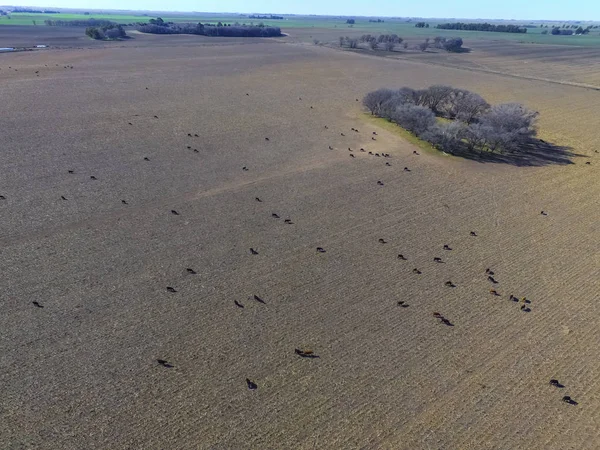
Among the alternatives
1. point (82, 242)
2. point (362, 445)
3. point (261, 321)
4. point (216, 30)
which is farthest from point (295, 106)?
point (216, 30)

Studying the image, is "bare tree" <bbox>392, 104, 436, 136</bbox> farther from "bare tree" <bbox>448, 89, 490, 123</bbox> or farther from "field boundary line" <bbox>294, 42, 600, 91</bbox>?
"field boundary line" <bbox>294, 42, 600, 91</bbox>

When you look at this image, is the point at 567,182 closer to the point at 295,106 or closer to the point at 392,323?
the point at 392,323

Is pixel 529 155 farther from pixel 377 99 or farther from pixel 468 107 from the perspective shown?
pixel 377 99

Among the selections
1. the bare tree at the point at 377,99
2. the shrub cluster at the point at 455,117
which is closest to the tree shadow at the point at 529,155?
the shrub cluster at the point at 455,117

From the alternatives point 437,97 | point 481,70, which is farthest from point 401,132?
point 481,70

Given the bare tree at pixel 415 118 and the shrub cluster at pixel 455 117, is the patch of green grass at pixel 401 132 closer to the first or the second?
the shrub cluster at pixel 455 117
